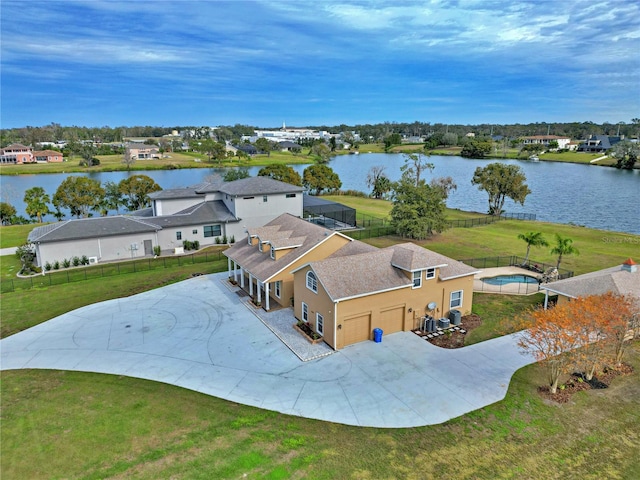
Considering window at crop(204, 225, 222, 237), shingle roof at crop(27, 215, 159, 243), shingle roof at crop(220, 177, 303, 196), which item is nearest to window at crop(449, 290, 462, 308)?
shingle roof at crop(220, 177, 303, 196)

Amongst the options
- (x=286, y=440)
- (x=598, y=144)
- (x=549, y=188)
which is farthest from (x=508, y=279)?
(x=598, y=144)

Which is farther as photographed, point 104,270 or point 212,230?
point 212,230

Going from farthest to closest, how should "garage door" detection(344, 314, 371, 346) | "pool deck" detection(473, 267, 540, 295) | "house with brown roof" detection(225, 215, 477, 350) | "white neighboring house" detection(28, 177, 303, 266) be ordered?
"white neighboring house" detection(28, 177, 303, 266), "pool deck" detection(473, 267, 540, 295), "garage door" detection(344, 314, 371, 346), "house with brown roof" detection(225, 215, 477, 350)

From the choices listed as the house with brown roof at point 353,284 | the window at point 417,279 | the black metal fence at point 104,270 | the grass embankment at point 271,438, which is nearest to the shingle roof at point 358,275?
the house with brown roof at point 353,284

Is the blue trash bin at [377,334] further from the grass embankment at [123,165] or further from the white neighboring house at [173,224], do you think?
the grass embankment at [123,165]

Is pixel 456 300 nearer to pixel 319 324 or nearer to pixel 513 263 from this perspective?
pixel 319 324

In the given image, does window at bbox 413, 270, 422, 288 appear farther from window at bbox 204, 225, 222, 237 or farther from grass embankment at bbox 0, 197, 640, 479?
window at bbox 204, 225, 222, 237
